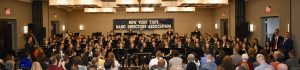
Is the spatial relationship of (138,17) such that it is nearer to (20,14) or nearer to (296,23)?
(20,14)

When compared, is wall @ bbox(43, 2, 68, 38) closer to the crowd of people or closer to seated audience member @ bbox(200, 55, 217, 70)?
the crowd of people

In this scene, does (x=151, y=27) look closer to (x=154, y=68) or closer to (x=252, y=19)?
(x=252, y=19)

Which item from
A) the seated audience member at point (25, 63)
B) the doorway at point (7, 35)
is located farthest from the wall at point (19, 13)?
the seated audience member at point (25, 63)

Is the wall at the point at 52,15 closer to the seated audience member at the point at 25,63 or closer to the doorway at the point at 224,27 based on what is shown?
the doorway at the point at 224,27

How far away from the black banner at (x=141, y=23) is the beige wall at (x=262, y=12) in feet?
36.9

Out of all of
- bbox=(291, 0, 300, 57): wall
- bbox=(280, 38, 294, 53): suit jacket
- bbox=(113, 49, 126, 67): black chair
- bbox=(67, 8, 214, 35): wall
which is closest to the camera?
bbox=(291, 0, 300, 57): wall

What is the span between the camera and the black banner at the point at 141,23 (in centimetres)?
3434

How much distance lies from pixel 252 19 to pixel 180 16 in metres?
11.5

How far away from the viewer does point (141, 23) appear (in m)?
34.4

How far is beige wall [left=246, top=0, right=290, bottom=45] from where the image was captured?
59.4ft

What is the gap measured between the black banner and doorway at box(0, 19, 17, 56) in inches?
533

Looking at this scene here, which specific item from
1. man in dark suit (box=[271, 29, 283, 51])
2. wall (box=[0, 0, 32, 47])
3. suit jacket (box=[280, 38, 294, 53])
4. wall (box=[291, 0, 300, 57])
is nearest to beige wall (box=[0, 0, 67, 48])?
wall (box=[0, 0, 32, 47])

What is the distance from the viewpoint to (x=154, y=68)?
33.7 feet

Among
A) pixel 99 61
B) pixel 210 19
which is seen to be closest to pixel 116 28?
pixel 210 19
